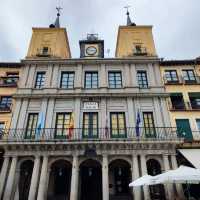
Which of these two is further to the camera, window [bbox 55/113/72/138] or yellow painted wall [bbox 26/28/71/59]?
yellow painted wall [bbox 26/28/71/59]

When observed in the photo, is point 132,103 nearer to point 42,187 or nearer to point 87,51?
point 87,51

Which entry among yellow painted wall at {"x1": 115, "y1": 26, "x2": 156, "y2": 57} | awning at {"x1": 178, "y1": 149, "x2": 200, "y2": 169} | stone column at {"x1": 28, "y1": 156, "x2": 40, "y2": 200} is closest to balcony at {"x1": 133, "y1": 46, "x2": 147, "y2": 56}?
yellow painted wall at {"x1": 115, "y1": 26, "x2": 156, "y2": 57}

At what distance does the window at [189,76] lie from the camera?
1797cm

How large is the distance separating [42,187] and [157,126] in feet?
30.5

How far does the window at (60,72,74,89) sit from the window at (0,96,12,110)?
15.1ft

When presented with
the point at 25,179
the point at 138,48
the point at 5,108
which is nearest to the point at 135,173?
the point at 25,179

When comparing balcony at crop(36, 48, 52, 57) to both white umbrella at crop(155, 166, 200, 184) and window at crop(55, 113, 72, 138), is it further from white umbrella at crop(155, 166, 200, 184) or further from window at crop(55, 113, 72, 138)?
white umbrella at crop(155, 166, 200, 184)

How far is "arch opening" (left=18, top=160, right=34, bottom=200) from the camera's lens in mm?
14133

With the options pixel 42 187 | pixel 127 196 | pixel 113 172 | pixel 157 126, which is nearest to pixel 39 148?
pixel 42 187

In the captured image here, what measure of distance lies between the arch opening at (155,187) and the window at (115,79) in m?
6.96

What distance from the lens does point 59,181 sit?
601 inches

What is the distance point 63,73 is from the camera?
18.6m

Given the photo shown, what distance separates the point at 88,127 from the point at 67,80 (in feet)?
17.0

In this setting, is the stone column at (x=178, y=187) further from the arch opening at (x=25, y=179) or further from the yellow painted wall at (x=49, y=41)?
the yellow painted wall at (x=49, y=41)
